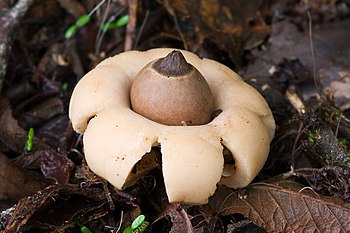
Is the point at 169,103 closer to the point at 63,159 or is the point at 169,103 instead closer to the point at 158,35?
the point at 63,159

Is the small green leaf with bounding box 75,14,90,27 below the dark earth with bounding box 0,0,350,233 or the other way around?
the other way around

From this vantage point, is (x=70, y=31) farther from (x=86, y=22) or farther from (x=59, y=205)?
(x=59, y=205)

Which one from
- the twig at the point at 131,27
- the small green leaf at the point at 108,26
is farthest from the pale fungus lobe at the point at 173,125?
the small green leaf at the point at 108,26

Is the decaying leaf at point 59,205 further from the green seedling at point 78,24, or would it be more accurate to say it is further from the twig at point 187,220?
the green seedling at point 78,24

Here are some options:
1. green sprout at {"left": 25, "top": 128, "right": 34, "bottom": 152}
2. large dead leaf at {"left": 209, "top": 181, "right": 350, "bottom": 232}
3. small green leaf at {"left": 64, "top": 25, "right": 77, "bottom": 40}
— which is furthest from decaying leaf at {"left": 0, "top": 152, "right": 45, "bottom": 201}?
small green leaf at {"left": 64, "top": 25, "right": 77, "bottom": 40}

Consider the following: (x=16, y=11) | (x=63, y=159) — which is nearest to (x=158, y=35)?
(x=16, y=11)

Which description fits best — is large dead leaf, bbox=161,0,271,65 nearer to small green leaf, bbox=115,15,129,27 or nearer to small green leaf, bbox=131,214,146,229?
small green leaf, bbox=115,15,129,27
